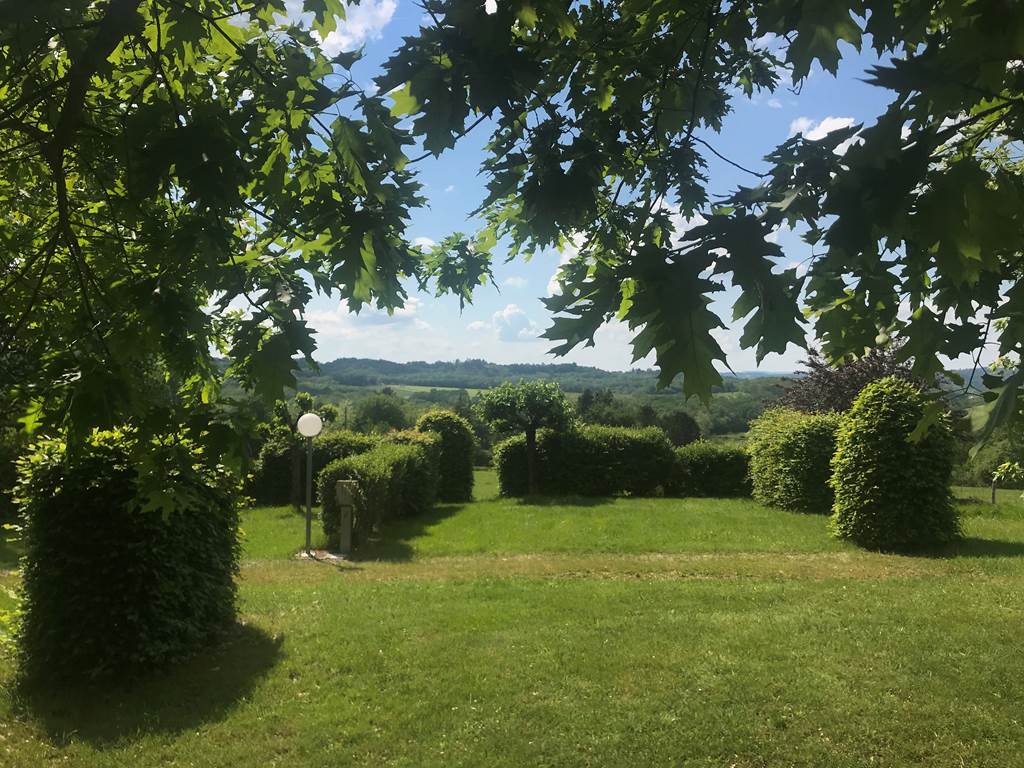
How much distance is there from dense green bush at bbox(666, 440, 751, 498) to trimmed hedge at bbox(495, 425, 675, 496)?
0.42 m

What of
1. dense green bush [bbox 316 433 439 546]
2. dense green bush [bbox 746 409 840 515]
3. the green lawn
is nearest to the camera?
the green lawn

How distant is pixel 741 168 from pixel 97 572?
564cm

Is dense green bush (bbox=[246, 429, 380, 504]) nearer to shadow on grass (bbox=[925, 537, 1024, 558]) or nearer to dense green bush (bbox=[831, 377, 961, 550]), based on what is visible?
dense green bush (bbox=[831, 377, 961, 550])

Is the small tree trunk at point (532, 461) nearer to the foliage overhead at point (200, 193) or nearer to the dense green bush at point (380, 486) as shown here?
the dense green bush at point (380, 486)

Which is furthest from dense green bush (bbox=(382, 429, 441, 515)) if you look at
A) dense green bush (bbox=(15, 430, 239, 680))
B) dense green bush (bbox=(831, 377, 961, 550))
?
dense green bush (bbox=(15, 430, 239, 680))

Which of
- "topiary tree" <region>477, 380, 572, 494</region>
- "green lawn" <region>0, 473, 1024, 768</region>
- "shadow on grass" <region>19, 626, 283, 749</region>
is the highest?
"topiary tree" <region>477, 380, 572, 494</region>

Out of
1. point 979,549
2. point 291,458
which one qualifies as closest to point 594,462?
point 291,458

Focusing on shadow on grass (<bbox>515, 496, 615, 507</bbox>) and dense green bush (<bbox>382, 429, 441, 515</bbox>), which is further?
shadow on grass (<bbox>515, 496, 615, 507</bbox>)

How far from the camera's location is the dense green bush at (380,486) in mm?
12555

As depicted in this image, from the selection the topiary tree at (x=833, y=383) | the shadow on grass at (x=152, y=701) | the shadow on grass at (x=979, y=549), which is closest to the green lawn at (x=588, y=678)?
the shadow on grass at (x=152, y=701)

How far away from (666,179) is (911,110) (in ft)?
3.04

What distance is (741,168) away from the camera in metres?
1.98

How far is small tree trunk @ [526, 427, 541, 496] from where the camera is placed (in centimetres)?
1956

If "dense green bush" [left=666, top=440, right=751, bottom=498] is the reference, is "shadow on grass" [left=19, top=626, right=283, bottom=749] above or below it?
below
